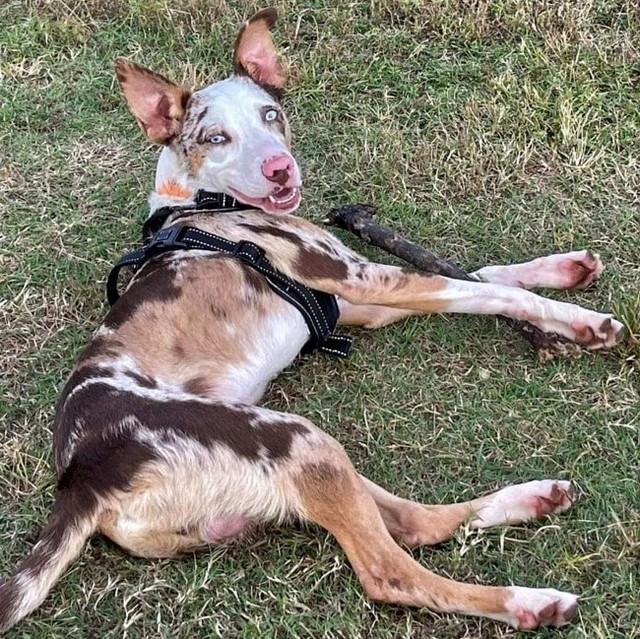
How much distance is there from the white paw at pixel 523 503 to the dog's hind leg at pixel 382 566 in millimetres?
335

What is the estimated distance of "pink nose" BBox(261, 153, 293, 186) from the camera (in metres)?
4.13

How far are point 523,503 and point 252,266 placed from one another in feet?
4.89

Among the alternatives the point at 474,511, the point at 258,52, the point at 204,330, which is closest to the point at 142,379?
the point at 204,330

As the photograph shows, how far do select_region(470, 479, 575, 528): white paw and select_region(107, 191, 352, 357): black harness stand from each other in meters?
1.10

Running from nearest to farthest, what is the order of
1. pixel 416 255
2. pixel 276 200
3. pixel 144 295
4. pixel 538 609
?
1. pixel 538 609
2. pixel 144 295
3. pixel 276 200
4. pixel 416 255

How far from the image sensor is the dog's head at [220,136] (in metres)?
4.18

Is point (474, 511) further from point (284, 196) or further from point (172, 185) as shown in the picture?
point (172, 185)

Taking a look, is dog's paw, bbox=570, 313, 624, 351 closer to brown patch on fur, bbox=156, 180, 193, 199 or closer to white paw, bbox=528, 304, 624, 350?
white paw, bbox=528, 304, 624, 350

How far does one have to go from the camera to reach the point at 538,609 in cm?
312

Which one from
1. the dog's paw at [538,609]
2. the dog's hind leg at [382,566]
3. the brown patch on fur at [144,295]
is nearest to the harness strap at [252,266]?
the brown patch on fur at [144,295]

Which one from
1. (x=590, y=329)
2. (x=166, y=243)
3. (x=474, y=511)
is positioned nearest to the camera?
(x=474, y=511)

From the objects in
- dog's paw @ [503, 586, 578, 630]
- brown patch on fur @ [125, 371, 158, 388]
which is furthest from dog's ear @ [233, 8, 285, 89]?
dog's paw @ [503, 586, 578, 630]

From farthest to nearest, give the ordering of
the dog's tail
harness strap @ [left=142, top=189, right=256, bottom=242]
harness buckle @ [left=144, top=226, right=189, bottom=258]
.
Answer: harness strap @ [left=142, top=189, right=256, bottom=242] < harness buckle @ [left=144, top=226, right=189, bottom=258] < the dog's tail

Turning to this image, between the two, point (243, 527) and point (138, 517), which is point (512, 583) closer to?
point (243, 527)
